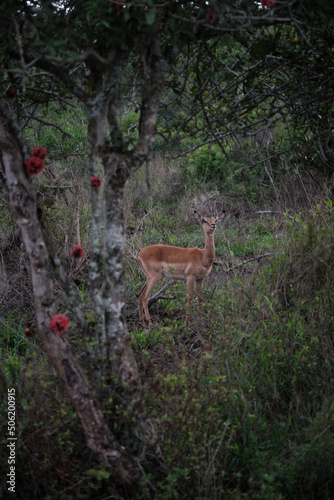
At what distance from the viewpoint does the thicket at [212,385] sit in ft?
9.29

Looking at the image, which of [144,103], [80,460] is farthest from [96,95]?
[80,460]

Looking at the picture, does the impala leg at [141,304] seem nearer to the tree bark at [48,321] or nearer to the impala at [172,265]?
the impala at [172,265]

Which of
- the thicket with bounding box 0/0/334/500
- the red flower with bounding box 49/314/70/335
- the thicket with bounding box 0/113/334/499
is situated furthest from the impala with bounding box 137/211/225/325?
the red flower with bounding box 49/314/70/335

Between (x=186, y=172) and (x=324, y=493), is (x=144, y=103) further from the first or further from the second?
(x=186, y=172)

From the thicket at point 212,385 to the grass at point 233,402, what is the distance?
1cm

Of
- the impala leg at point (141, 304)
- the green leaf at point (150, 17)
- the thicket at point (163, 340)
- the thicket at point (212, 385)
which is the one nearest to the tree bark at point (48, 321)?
the thicket at point (163, 340)

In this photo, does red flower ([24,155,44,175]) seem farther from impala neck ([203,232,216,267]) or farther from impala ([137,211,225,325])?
impala neck ([203,232,216,267])

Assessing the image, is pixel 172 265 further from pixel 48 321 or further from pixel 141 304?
pixel 48 321

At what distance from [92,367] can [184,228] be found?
648 cm

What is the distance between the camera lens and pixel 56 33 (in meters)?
2.59

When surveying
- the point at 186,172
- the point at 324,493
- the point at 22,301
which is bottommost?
the point at 324,493

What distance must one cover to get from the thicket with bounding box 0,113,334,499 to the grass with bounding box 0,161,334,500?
12mm

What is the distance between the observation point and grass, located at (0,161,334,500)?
282cm

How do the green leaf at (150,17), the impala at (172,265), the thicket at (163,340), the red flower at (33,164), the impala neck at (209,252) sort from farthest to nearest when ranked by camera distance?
the impala neck at (209,252) < the impala at (172,265) < the thicket at (163,340) < the red flower at (33,164) < the green leaf at (150,17)
